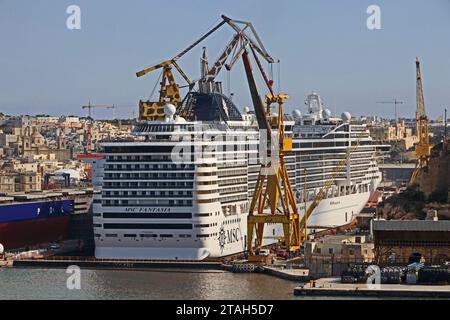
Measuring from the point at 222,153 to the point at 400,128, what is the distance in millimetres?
63251

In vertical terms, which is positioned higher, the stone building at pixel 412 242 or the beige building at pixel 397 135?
the beige building at pixel 397 135

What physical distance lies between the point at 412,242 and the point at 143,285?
6.42 metres

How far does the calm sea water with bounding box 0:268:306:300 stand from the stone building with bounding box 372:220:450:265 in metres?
2.54

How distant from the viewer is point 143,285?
29844 mm

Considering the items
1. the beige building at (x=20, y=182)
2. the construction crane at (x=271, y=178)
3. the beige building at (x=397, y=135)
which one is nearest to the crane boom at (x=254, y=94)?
the construction crane at (x=271, y=178)

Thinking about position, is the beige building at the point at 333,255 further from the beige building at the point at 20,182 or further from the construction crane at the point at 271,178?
the beige building at the point at 20,182

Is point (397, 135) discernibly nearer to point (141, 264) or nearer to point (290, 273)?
point (141, 264)

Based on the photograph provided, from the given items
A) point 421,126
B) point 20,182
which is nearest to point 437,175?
point 421,126

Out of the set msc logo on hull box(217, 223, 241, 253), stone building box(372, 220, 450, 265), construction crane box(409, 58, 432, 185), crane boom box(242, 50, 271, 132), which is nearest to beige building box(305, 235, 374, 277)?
stone building box(372, 220, 450, 265)

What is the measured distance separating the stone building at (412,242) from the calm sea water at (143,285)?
2.54 metres

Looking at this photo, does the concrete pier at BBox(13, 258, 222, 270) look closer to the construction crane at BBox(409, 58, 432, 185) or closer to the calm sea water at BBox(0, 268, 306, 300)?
the calm sea water at BBox(0, 268, 306, 300)

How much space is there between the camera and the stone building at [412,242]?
3203 centimetres

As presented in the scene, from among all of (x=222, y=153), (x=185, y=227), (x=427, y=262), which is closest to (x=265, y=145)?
(x=222, y=153)

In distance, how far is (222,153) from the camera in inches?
1385
